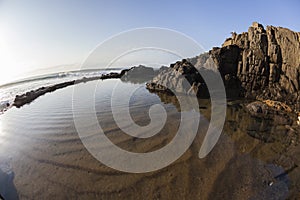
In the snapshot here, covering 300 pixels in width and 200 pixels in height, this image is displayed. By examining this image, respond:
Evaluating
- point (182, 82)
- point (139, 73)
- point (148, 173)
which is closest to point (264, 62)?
point (182, 82)

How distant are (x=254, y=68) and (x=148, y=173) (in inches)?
688

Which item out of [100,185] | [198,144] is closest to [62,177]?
[100,185]

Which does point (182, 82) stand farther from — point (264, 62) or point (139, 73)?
point (139, 73)

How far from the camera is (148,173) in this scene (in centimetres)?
654

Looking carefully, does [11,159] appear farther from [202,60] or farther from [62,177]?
[202,60]

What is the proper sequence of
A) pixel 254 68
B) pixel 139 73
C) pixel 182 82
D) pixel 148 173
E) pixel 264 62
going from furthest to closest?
pixel 139 73 < pixel 182 82 < pixel 254 68 < pixel 264 62 < pixel 148 173

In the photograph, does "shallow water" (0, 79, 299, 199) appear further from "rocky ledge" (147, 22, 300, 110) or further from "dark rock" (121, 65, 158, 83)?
"dark rock" (121, 65, 158, 83)

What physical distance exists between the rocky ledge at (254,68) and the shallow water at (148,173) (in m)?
7.99

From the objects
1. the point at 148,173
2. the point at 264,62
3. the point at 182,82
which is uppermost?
the point at 264,62

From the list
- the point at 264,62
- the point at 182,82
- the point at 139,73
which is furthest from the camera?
the point at 139,73

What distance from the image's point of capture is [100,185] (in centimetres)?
593

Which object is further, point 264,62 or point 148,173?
point 264,62

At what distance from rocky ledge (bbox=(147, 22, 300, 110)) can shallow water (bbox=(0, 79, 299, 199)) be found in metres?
7.99

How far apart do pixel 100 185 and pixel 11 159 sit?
4.55 meters
